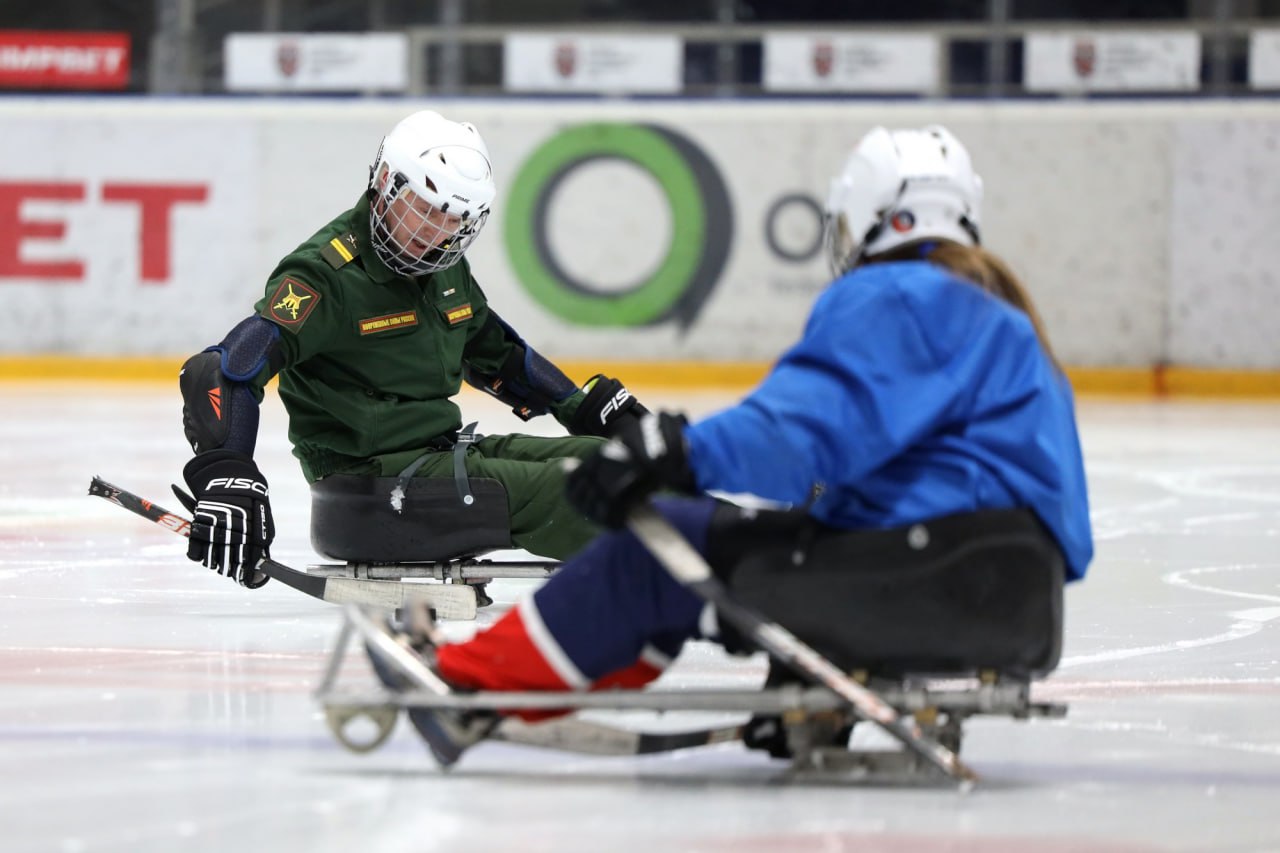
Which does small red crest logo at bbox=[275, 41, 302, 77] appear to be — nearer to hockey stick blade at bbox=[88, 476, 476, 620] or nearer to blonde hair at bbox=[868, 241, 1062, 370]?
hockey stick blade at bbox=[88, 476, 476, 620]

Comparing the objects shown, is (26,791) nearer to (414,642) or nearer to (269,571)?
(414,642)

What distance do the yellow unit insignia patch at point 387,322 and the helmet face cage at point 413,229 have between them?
0.31 feet

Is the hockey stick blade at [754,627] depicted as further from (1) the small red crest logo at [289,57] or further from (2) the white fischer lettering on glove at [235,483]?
(1) the small red crest logo at [289,57]

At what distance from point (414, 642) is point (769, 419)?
2.11 feet

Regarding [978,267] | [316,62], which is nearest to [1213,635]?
[978,267]

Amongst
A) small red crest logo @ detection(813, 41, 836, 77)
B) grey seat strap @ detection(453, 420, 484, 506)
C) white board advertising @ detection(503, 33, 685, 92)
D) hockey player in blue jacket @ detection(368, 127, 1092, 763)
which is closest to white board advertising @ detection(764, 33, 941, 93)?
small red crest logo @ detection(813, 41, 836, 77)

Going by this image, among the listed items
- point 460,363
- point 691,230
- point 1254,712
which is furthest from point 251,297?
point 1254,712

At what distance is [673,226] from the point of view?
38.7 ft

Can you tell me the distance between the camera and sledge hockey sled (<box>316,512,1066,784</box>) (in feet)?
8.30

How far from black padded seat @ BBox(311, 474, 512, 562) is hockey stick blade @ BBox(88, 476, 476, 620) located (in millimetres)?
105

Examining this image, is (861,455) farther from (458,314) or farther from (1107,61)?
(1107,61)

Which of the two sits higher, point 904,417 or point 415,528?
point 904,417

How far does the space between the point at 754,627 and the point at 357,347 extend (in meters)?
1.81

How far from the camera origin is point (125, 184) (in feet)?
39.4
